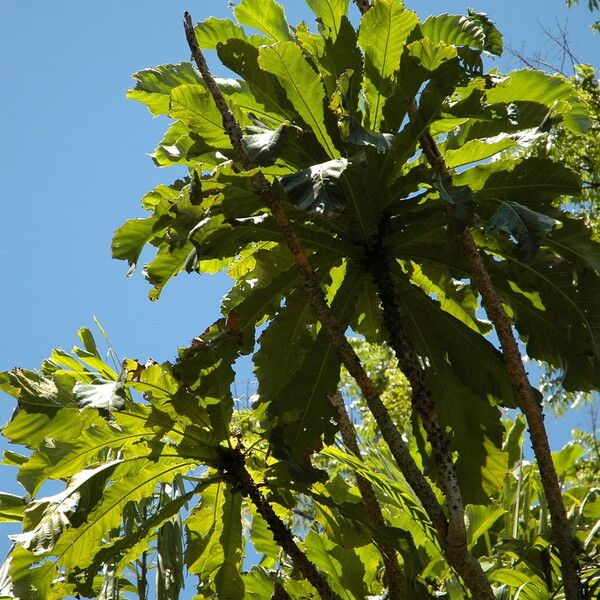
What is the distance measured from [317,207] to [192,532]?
161 cm

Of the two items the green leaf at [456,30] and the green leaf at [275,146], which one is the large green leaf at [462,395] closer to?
the green leaf at [275,146]

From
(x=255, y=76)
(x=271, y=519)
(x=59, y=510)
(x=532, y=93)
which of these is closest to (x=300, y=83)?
(x=255, y=76)

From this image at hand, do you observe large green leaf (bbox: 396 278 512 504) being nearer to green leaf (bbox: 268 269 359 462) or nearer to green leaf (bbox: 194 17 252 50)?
green leaf (bbox: 268 269 359 462)

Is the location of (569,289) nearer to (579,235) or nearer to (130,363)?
(579,235)

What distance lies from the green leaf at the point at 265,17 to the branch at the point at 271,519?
5.86 feet

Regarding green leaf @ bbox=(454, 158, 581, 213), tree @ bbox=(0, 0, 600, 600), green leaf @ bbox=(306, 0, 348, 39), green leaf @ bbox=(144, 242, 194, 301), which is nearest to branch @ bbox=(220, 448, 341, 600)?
tree @ bbox=(0, 0, 600, 600)

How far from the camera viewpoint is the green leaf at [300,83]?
3.39 meters

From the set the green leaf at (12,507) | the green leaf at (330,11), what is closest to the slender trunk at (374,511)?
the green leaf at (12,507)

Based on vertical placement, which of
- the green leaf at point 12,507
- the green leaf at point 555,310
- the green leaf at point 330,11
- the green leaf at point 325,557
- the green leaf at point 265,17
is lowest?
the green leaf at point 325,557

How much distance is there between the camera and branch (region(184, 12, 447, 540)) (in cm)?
285

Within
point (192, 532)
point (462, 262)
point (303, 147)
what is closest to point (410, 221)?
point (462, 262)

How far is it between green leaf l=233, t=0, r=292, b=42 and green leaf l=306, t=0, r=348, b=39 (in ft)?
0.90

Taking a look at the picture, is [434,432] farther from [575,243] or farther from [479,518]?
[479,518]

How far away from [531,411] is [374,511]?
39.3 inches
